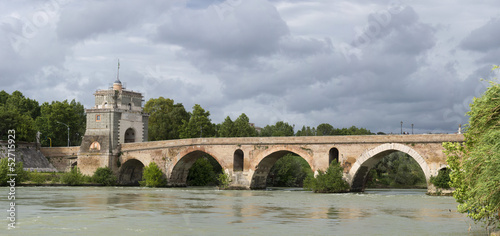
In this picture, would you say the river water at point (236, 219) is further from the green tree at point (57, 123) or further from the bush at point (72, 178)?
the green tree at point (57, 123)

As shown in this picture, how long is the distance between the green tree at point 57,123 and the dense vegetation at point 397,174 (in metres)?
38.4

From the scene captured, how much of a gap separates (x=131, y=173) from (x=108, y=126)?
5180mm

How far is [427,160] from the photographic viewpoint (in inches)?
1512

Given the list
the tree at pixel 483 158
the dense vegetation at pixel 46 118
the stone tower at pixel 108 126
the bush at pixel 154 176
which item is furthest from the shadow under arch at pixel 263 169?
the tree at pixel 483 158

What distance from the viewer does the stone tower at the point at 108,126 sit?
55.2 meters

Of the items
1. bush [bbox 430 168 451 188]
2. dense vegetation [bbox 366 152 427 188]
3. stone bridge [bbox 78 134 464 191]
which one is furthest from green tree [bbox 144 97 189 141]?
bush [bbox 430 168 451 188]

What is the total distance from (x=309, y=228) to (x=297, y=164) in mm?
40283

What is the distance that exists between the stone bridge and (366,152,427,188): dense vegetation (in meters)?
14.2

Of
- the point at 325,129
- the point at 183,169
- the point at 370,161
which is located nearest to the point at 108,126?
the point at 183,169

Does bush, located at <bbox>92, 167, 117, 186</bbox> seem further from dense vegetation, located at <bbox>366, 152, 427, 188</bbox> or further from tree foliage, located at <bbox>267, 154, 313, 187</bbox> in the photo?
dense vegetation, located at <bbox>366, 152, 427, 188</bbox>

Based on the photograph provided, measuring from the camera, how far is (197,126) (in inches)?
2682

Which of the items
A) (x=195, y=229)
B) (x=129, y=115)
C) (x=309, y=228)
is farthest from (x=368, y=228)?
(x=129, y=115)

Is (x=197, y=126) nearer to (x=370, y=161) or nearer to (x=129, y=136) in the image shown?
(x=129, y=136)

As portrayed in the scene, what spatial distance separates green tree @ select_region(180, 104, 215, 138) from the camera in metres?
67.6
